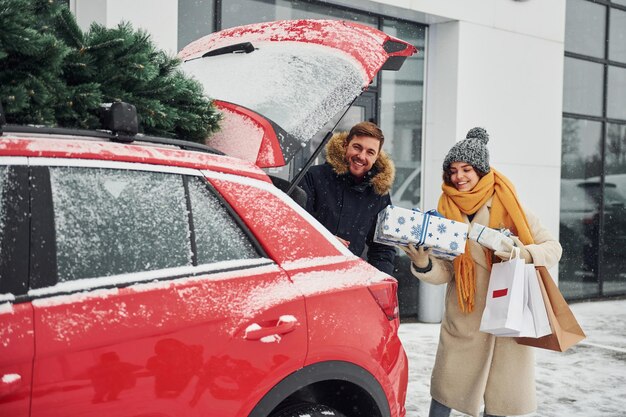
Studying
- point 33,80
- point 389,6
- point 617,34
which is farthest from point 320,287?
point 617,34

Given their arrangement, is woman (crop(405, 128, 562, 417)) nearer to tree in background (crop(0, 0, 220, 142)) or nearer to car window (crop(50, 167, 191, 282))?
tree in background (crop(0, 0, 220, 142))

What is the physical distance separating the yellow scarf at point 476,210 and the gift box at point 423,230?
314 millimetres

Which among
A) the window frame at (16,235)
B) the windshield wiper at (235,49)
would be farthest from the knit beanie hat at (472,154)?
the window frame at (16,235)

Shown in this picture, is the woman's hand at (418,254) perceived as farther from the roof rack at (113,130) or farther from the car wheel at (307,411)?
the roof rack at (113,130)

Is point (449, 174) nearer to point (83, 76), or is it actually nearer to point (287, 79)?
point (287, 79)

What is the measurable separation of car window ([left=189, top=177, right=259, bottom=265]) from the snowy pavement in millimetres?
2971

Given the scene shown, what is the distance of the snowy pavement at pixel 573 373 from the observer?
16.8 ft

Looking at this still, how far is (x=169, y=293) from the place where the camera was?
207cm

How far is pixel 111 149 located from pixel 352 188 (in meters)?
2.09

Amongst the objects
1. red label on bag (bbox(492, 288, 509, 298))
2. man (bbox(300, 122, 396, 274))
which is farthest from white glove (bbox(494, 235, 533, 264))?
A: man (bbox(300, 122, 396, 274))

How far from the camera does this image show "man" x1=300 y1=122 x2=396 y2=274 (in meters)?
4.02

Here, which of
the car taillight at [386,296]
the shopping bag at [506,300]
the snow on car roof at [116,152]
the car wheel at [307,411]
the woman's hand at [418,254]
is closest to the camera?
the snow on car roof at [116,152]

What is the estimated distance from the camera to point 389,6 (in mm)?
7832

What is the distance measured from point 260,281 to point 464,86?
21.2 feet
